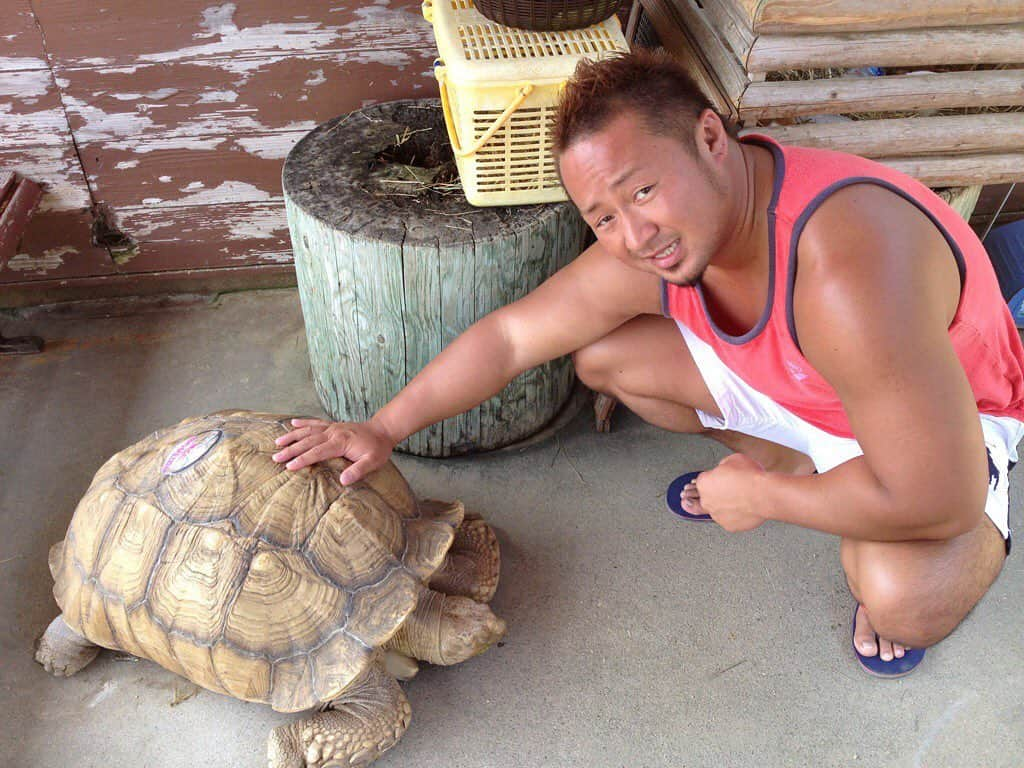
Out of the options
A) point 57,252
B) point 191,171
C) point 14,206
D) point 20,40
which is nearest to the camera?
point 20,40

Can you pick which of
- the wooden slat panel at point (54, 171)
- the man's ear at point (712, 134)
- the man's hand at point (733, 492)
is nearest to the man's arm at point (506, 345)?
the man's hand at point (733, 492)

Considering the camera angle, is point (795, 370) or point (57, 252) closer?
point (795, 370)

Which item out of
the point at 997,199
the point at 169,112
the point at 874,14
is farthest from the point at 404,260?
the point at 997,199

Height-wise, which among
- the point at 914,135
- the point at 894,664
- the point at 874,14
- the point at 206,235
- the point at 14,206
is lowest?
the point at 894,664

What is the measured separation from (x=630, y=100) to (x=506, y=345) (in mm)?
905

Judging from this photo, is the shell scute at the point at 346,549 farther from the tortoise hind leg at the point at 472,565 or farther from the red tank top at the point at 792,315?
the red tank top at the point at 792,315

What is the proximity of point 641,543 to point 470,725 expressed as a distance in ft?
2.68

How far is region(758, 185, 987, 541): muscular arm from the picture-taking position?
1502mm

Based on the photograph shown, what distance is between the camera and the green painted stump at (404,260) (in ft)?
8.10

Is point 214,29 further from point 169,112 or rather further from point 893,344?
point 893,344

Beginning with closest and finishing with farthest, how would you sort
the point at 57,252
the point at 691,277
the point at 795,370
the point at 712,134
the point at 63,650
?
the point at 712,134 → the point at 691,277 → the point at 795,370 → the point at 63,650 → the point at 57,252

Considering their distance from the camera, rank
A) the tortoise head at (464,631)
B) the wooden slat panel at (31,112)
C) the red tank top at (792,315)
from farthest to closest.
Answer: the wooden slat panel at (31,112) < the tortoise head at (464,631) < the red tank top at (792,315)

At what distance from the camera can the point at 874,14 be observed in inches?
92.9

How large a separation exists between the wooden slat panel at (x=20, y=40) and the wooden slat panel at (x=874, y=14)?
2.42m
